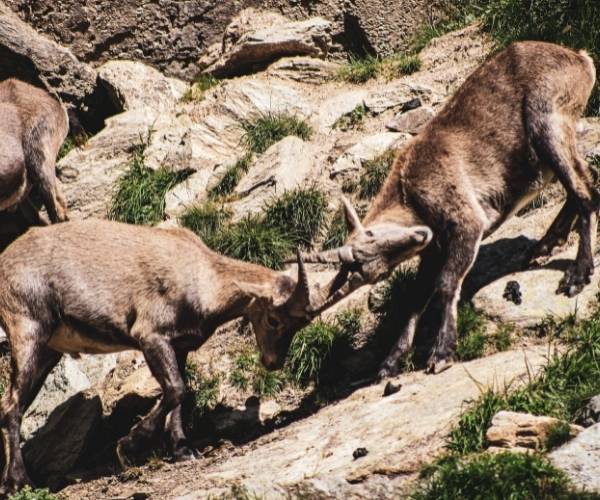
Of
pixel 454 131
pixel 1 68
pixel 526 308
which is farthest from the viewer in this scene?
pixel 1 68

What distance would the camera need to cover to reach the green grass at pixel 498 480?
6.67m

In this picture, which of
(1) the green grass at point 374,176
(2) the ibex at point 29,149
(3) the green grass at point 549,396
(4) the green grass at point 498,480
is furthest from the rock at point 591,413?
(2) the ibex at point 29,149

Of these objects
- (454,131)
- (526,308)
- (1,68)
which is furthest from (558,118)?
(1,68)

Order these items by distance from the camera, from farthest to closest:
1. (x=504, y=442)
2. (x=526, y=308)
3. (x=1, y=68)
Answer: (x=1, y=68), (x=526, y=308), (x=504, y=442)

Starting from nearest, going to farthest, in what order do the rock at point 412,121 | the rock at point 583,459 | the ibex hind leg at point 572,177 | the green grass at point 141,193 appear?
1. the rock at point 583,459
2. the ibex hind leg at point 572,177
3. the green grass at point 141,193
4. the rock at point 412,121

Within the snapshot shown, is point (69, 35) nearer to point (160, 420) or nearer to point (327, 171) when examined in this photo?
point (327, 171)

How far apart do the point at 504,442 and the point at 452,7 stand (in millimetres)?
9963

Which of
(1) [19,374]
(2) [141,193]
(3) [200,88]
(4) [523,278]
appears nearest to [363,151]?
(2) [141,193]

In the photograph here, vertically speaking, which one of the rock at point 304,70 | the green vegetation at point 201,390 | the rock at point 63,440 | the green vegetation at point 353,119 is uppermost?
the rock at point 304,70

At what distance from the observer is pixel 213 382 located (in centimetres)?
1055

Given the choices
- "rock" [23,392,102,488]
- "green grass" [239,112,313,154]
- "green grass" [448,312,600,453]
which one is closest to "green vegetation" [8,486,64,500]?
"rock" [23,392,102,488]

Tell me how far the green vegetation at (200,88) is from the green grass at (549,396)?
7942mm

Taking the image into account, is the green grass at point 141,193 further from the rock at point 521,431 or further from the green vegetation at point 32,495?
the rock at point 521,431

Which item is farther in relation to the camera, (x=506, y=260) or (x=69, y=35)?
(x=69, y=35)
